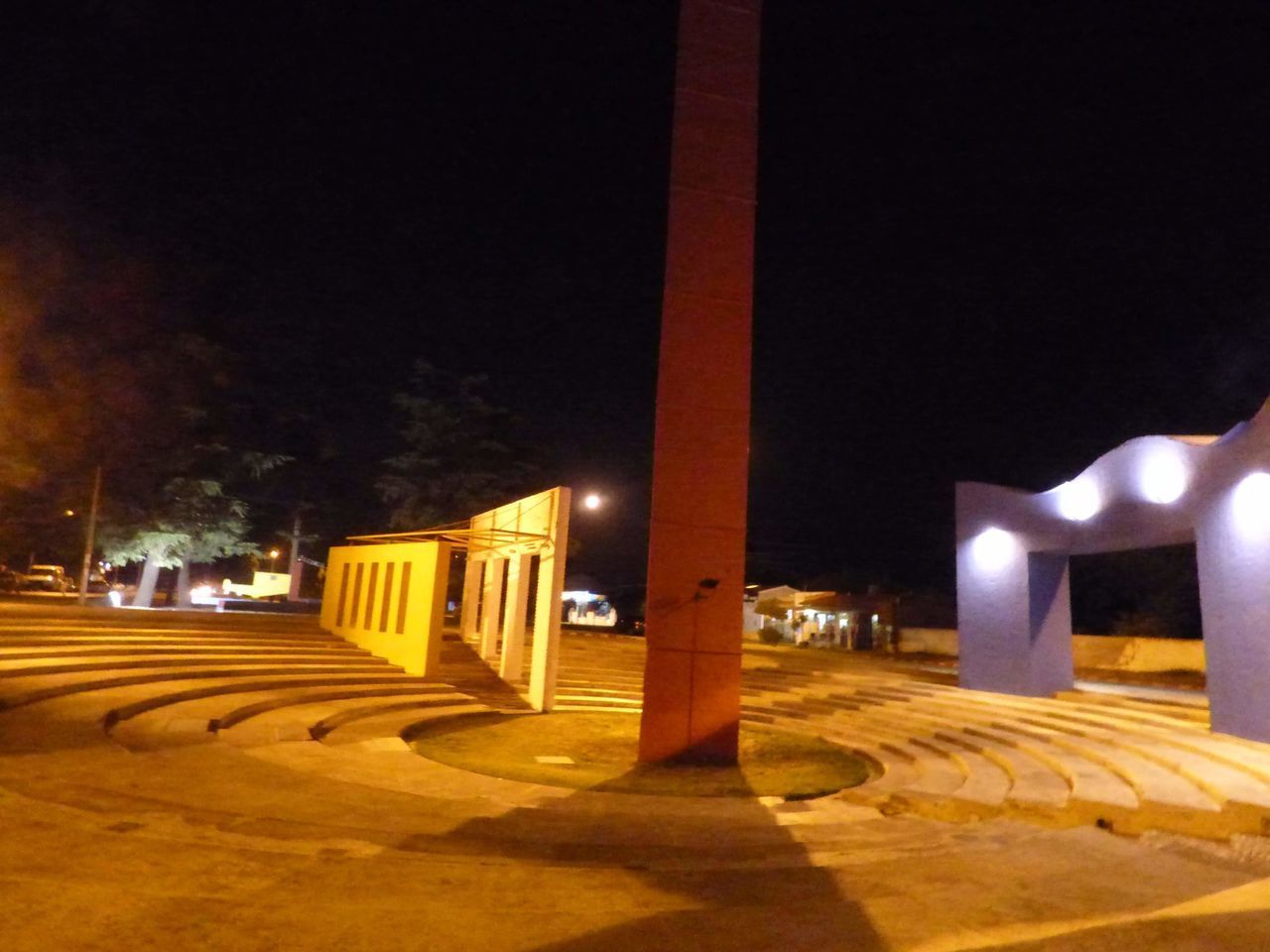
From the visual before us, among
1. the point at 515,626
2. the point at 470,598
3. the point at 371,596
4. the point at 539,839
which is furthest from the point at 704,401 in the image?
the point at 470,598

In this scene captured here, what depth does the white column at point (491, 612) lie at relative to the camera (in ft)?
63.6

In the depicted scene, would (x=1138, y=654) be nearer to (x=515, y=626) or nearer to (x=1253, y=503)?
(x=1253, y=503)

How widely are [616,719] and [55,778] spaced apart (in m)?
9.58

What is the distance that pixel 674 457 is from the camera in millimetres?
11586

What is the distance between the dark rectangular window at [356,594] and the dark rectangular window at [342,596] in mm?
493

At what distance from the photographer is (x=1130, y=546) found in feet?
48.7

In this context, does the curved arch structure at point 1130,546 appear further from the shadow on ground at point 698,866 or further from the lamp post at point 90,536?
the lamp post at point 90,536

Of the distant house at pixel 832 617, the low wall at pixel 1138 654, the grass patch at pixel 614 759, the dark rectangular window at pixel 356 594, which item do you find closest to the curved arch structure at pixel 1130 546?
the low wall at pixel 1138 654

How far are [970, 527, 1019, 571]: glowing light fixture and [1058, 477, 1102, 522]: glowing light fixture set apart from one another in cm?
124

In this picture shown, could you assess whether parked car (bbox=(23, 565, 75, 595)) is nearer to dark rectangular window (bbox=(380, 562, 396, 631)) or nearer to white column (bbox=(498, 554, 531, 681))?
dark rectangular window (bbox=(380, 562, 396, 631))

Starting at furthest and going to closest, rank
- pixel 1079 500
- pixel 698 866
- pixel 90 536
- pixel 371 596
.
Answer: pixel 90 536, pixel 371 596, pixel 1079 500, pixel 698 866

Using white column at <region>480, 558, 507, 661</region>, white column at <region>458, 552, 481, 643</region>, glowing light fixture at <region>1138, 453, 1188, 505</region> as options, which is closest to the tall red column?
glowing light fixture at <region>1138, 453, 1188, 505</region>

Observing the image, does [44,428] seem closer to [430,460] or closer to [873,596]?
[430,460]

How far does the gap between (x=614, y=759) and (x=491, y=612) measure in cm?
891
